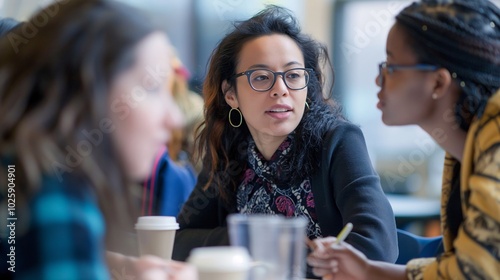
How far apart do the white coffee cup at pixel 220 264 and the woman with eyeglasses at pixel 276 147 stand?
0.81 meters

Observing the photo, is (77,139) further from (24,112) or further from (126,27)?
(126,27)

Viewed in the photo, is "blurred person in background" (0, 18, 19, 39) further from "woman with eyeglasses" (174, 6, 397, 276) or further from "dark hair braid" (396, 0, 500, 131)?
"dark hair braid" (396, 0, 500, 131)

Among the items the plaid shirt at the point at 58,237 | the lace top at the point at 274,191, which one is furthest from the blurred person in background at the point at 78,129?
the lace top at the point at 274,191

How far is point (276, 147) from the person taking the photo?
2.23 m

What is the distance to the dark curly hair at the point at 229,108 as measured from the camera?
226cm

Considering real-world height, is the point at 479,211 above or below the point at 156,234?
above

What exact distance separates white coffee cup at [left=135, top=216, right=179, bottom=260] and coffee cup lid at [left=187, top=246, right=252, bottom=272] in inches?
19.4

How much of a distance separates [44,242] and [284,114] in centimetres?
126

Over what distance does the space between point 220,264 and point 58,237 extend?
26 centimetres

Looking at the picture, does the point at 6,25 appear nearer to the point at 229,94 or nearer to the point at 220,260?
the point at 229,94

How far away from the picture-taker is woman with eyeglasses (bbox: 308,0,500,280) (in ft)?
4.19

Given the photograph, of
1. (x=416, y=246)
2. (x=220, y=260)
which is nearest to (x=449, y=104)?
(x=220, y=260)

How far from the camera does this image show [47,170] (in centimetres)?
99

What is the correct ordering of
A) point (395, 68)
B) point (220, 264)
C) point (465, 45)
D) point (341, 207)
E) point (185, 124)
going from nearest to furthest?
point (220, 264)
point (465, 45)
point (395, 68)
point (341, 207)
point (185, 124)
